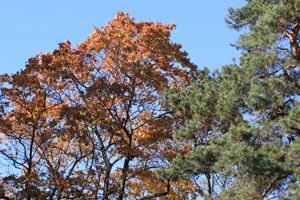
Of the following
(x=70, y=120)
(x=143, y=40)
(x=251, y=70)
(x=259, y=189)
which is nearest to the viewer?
(x=259, y=189)

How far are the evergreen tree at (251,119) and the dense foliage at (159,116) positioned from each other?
3cm

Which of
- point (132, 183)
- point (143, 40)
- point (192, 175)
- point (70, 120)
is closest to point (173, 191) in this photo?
point (132, 183)

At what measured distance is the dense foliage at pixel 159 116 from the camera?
968 cm

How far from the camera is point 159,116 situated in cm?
1356

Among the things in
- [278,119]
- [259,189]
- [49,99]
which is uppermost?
[49,99]

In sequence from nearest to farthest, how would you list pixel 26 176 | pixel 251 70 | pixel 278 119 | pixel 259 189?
pixel 259 189 → pixel 278 119 → pixel 251 70 → pixel 26 176

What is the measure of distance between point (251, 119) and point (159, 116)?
3.98 metres

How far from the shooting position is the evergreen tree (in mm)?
9250

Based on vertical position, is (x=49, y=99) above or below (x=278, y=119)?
above

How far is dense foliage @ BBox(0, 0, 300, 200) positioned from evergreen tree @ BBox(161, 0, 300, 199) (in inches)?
1.2

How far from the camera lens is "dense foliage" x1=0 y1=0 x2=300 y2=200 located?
968cm

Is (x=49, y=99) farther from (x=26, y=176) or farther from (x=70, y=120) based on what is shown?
(x=26, y=176)

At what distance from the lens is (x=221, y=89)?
10961mm

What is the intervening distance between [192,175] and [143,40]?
5.26m
